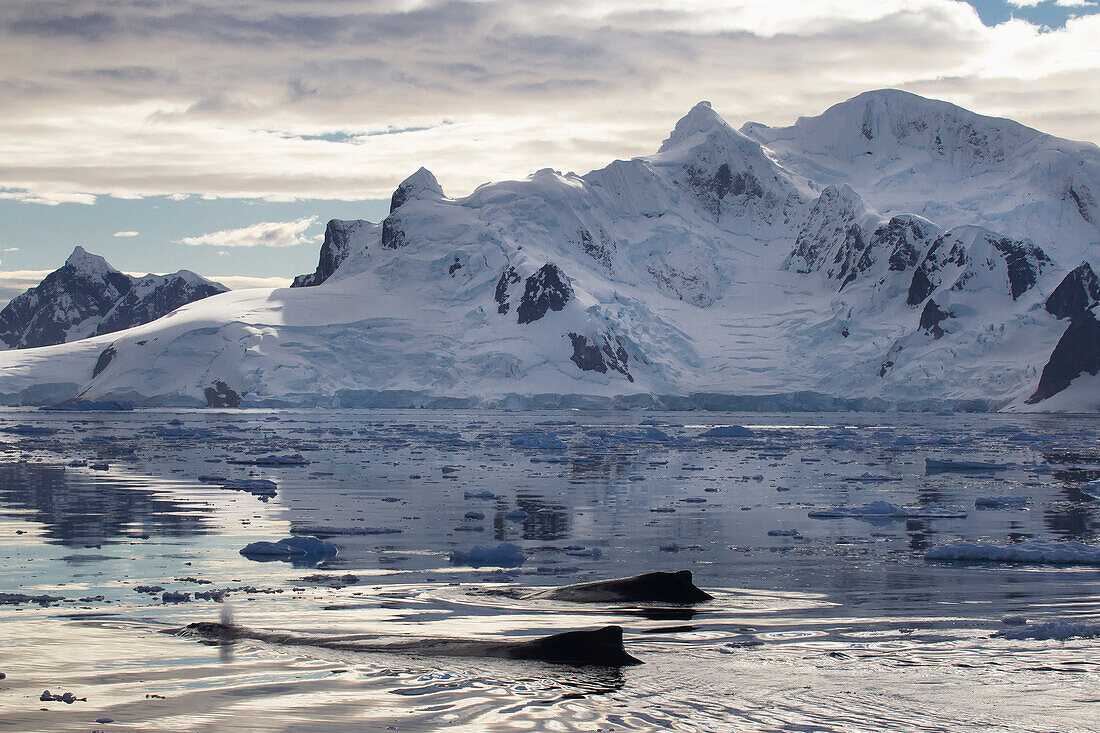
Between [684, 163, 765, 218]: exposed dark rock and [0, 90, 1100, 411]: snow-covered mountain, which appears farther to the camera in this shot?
[684, 163, 765, 218]: exposed dark rock

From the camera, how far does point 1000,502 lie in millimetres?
29062

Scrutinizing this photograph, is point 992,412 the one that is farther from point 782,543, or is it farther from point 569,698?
point 569,698

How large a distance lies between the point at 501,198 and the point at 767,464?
4858 inches

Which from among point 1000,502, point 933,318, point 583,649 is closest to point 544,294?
point 933,318

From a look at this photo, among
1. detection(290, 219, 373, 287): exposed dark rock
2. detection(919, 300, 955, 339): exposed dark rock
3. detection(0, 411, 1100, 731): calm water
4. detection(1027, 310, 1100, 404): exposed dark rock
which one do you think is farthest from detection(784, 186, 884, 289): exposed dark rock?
detection(0, 411, 1100, 731): calm water

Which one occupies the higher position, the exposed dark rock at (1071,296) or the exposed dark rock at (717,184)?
the exposed dark rock at (717,184)

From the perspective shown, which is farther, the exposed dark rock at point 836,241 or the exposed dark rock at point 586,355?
the exposed dark rock at point 836,241

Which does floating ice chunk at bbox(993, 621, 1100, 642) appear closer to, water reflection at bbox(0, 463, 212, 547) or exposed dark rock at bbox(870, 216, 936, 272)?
water reflection at bbox(0, 463, 212, 547)

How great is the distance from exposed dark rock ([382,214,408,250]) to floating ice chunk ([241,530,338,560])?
475ft

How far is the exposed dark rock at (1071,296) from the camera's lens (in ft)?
447

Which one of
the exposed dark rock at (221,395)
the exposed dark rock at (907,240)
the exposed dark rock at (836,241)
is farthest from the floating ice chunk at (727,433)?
the exposed dark rock at (836,241)

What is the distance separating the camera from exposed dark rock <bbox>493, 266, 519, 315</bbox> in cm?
14834

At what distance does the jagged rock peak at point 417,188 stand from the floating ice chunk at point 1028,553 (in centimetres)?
15402

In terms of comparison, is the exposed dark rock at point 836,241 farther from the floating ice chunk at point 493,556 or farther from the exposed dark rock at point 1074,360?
the floating ice chunk at point 493,556
